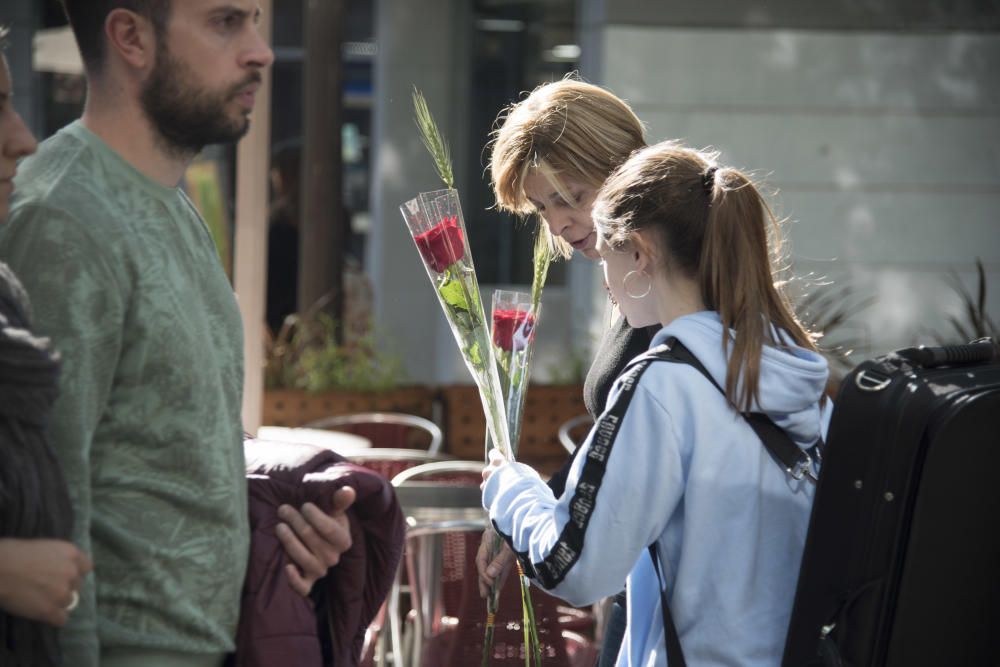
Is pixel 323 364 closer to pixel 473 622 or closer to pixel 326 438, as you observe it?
pixel 326 438

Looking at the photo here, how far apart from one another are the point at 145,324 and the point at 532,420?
532 cm

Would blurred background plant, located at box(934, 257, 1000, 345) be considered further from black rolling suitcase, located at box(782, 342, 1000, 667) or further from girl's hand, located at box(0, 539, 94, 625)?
girl's hand, located at box(0, 539, 94, 625)

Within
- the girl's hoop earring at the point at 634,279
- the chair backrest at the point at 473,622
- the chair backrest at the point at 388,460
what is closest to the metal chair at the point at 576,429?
the chair backrest at the point at 388,460

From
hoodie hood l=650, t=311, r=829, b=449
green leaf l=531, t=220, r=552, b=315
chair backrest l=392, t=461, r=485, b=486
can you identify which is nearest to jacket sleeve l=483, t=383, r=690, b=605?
hoodie hood l=650, t=311, r=829, b=449

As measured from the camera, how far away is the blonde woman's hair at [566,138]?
8.06 ft

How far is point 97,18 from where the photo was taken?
1.61 metres

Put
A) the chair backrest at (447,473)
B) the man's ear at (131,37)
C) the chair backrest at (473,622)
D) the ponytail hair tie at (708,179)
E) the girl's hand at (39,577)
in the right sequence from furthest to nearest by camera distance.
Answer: the chair backrest at (447,473)
the chair backrest at (473,622)
the ponytail hair tie at (708,179)
the man's ear at (131,37)
the girl's hand at (39,577)

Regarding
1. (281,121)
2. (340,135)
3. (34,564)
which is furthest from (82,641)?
(281,121)

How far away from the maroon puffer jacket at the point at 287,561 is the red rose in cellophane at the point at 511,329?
0.49m

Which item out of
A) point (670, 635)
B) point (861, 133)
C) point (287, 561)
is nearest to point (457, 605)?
point (670, 635)

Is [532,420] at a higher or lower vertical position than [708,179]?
lower

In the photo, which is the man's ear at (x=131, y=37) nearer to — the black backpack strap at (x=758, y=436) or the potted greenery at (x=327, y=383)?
the black backpack strap at (x=758, y=436)

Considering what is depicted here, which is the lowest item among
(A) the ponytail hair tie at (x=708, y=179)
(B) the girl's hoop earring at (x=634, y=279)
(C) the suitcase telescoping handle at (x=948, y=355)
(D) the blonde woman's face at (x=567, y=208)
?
(C) the suitcase telescoping handle at (x=948, y=355)

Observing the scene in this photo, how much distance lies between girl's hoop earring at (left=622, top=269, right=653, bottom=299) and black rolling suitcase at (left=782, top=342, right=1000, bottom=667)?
368 millimetres
